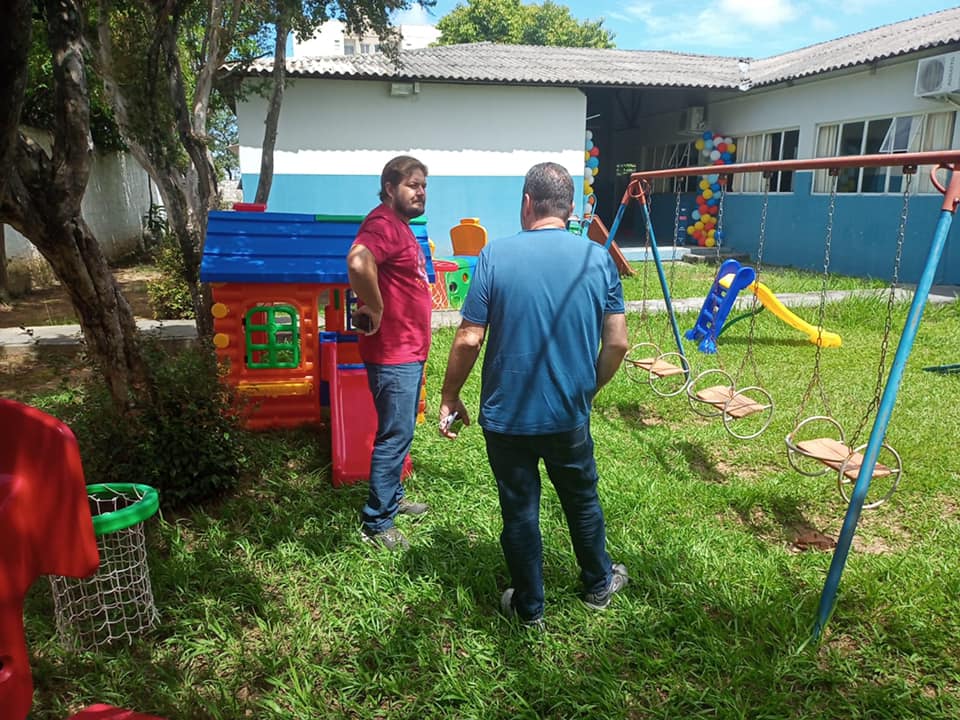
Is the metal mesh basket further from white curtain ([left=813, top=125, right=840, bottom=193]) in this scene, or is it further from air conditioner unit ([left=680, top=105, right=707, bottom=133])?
air conditioner unit ([left=680, top=105, right=707, bottom=133])

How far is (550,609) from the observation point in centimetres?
288

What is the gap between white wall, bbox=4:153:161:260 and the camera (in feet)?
46.8

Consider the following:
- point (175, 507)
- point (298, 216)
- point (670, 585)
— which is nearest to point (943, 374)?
point (670, 585)

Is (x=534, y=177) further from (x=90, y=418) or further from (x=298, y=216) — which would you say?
(x=298, y=216)

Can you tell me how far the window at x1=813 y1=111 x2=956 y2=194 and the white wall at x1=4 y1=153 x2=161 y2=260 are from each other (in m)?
13.9

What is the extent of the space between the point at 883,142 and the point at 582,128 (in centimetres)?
544

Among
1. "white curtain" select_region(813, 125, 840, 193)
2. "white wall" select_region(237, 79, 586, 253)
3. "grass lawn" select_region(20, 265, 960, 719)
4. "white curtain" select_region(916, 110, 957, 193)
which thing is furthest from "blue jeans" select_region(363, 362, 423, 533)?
"white curtain" select_region(813, 125, 840, 193)

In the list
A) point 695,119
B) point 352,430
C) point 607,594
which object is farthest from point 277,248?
point 695,119

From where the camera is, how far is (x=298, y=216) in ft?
17.6

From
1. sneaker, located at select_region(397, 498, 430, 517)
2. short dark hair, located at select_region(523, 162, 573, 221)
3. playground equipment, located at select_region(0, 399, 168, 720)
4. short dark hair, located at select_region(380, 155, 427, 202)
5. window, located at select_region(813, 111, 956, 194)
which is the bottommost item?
sneaker, located at select_region(397, 498, 430, 517)

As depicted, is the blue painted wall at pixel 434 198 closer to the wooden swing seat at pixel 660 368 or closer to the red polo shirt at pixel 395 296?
the wooden swing seat at pixel 660 368

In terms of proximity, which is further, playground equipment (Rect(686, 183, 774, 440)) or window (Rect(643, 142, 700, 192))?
window (Rect(643, 142, 700, 192))

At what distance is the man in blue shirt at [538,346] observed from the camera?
2.43 metres

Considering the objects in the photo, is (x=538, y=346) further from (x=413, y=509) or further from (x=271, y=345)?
(x=271, y=345)
